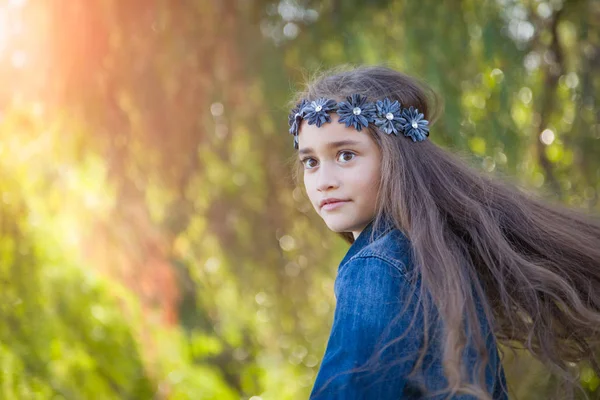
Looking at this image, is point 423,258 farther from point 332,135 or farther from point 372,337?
point 332,135

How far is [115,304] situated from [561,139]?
1.82 meters

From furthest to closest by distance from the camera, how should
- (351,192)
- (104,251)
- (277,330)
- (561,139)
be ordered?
1. (277,330)
2. (104,251)
3. (561,139)
4. (351,192)

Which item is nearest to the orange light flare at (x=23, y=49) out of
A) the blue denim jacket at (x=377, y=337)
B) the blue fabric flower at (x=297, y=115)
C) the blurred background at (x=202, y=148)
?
the blurred background at (x=202, y=148)

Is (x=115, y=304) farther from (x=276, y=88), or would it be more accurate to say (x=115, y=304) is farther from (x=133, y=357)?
(x=276, y=88)

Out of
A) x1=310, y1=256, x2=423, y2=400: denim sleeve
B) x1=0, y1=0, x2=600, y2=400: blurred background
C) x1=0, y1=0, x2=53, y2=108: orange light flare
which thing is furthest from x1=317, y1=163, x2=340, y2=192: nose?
x1=0, y1=0, x2=53, y2=108: orange light flare

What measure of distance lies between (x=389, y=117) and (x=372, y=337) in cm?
50

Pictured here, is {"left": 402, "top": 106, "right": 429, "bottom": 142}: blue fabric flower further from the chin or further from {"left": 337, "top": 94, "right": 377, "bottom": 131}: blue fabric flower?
the chin

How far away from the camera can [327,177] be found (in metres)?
1.51

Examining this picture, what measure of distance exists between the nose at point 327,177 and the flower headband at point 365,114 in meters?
0.10

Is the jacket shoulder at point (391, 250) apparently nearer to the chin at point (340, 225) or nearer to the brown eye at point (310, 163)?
the chin at point (340, 225)

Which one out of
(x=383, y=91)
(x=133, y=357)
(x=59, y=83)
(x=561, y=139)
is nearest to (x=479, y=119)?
(x=561, y=139)

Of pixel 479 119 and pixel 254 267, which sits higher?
pixel 479 119

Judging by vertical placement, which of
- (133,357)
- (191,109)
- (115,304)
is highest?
(191,109)

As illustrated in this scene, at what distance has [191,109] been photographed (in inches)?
111
